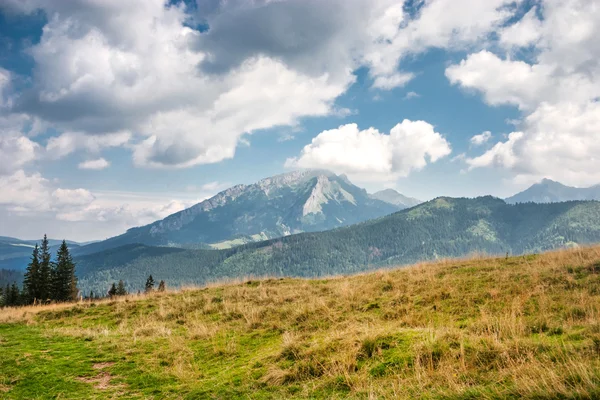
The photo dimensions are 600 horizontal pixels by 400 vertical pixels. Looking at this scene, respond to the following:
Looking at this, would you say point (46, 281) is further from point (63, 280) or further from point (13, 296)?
point (13, 296)

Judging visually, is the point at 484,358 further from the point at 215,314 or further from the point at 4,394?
the point at 215,314

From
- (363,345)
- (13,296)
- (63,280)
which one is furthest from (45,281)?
(363,345)

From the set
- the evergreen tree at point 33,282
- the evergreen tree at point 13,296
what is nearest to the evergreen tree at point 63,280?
the evergreen tree at point 33,282

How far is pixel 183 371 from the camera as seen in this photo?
8.62 meters

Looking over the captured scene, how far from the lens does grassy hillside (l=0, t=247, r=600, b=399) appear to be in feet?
18.3

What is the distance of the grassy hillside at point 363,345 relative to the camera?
5574 millimetres

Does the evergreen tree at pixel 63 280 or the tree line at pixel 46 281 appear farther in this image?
the evergreen tree at pixel 63 280

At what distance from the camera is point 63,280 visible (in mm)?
60000

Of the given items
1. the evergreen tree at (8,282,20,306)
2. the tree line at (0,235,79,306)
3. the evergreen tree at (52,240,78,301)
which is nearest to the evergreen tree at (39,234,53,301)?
the tree line at (0,235,79,306)

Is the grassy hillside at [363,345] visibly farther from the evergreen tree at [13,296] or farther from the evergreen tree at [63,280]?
the evergreen tree at [13,296]

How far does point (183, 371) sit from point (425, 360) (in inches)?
243

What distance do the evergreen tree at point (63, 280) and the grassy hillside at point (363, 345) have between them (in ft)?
169

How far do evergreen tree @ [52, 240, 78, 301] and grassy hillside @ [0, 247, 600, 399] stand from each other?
5157 cm

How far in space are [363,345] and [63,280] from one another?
230 feet
